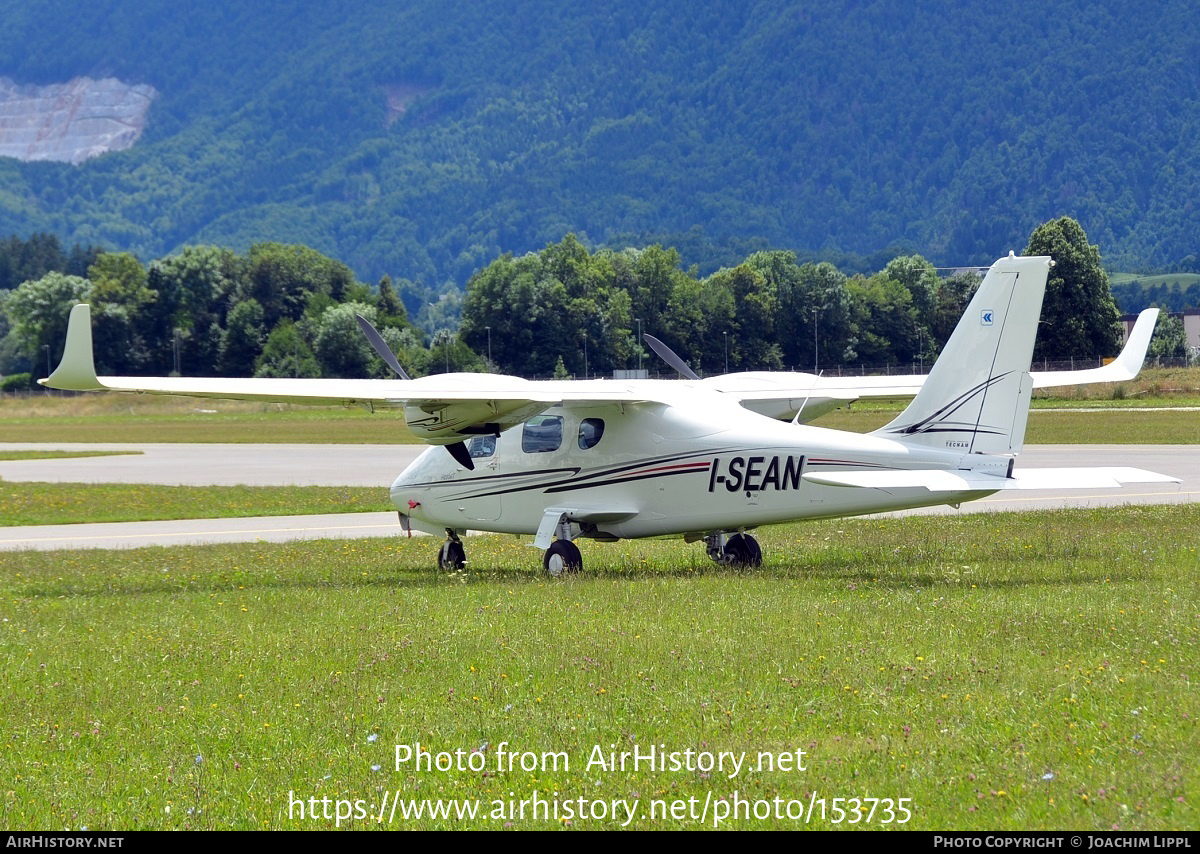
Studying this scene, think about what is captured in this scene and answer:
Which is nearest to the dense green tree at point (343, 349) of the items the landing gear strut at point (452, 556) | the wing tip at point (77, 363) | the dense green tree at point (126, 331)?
the dense green tree at point (126, 331)

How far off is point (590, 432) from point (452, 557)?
3.14 meters

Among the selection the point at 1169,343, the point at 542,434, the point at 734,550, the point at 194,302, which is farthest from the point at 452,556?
the point at 1169,343

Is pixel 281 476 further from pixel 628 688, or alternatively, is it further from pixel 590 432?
pixel 628 688

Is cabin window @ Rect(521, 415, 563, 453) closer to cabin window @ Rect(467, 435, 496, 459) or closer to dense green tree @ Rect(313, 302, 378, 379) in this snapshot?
cabin window @ Rect(467, 435, 496, 459)

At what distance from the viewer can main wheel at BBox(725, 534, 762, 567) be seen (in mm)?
19797

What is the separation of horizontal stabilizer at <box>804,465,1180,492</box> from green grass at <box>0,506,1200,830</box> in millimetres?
1104

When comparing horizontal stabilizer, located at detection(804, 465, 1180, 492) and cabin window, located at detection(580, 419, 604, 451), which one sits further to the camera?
cabin window, located at detection(580, 419, 604, 451)

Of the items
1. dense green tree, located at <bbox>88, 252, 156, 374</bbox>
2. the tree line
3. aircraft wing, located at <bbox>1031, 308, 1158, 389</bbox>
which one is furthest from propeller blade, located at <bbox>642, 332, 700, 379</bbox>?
dense green tree, located at <bbox>88, 252, 156, 374</bbox>

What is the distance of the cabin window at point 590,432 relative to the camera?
1961cm

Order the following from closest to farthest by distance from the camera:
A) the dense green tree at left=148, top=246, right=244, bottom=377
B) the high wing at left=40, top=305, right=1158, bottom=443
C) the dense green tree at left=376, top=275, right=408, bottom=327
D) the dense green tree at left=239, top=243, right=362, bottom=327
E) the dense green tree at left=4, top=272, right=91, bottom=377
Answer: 1. the high wing at left=40, top=305, right=1158, bottom=443
2. the dense green tree at left=148, top=246, right=244, bottom=377
3. the dense green tree at left=376, top=275, right=408, bottom=327
4. the dense green tree at left=4, top=272, right=91, bottom=377
5. the dense green tree at left=239, top=243, right=362, bottom=327

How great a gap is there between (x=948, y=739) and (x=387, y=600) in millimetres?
A: 8736

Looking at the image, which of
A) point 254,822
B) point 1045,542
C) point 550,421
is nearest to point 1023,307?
point 1045,542

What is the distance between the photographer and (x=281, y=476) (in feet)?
135

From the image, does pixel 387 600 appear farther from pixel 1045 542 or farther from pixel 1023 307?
pixel 1045 542
